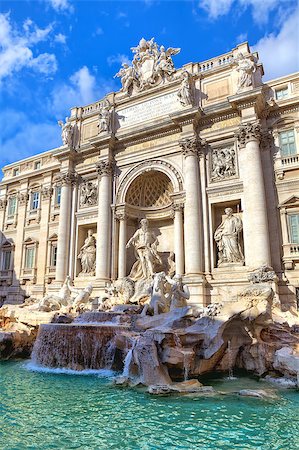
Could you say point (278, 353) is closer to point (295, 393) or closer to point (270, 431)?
point (295, 393)

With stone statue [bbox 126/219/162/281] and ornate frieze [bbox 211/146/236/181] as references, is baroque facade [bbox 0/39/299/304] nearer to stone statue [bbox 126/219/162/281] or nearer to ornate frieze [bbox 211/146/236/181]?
ornate frieze [bbox 211/146/236/181]

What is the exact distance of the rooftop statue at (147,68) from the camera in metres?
18.6

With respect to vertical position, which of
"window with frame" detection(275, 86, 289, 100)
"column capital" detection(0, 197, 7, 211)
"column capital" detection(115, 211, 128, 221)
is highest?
"window with frame" detection(275, 86, 289, 100)

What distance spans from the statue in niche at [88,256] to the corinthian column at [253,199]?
8214 mm

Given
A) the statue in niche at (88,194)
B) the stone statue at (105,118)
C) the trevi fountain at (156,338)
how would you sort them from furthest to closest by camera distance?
the statue in niche at (88,194)
the stone statue at (105,118)
the trevi fountain at (156,338)

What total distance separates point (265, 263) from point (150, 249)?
545 centimetres

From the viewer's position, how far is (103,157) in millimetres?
18844

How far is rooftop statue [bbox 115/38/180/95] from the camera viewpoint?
18.6m

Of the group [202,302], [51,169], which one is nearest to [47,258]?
[51,169]

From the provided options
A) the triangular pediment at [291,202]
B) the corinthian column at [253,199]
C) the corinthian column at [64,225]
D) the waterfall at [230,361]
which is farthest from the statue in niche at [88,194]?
the waterfall at [230,361]

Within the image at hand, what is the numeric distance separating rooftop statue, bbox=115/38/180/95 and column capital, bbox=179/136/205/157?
4252 mm

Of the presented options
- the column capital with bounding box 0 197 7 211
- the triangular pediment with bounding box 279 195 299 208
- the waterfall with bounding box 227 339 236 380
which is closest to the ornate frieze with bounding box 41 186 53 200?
the column capital with bounding box 0 197 7 211

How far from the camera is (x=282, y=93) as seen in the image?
15641 mm

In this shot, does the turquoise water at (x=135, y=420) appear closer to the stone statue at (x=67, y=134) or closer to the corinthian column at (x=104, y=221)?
the corinthian column at (x=104, y=221)
